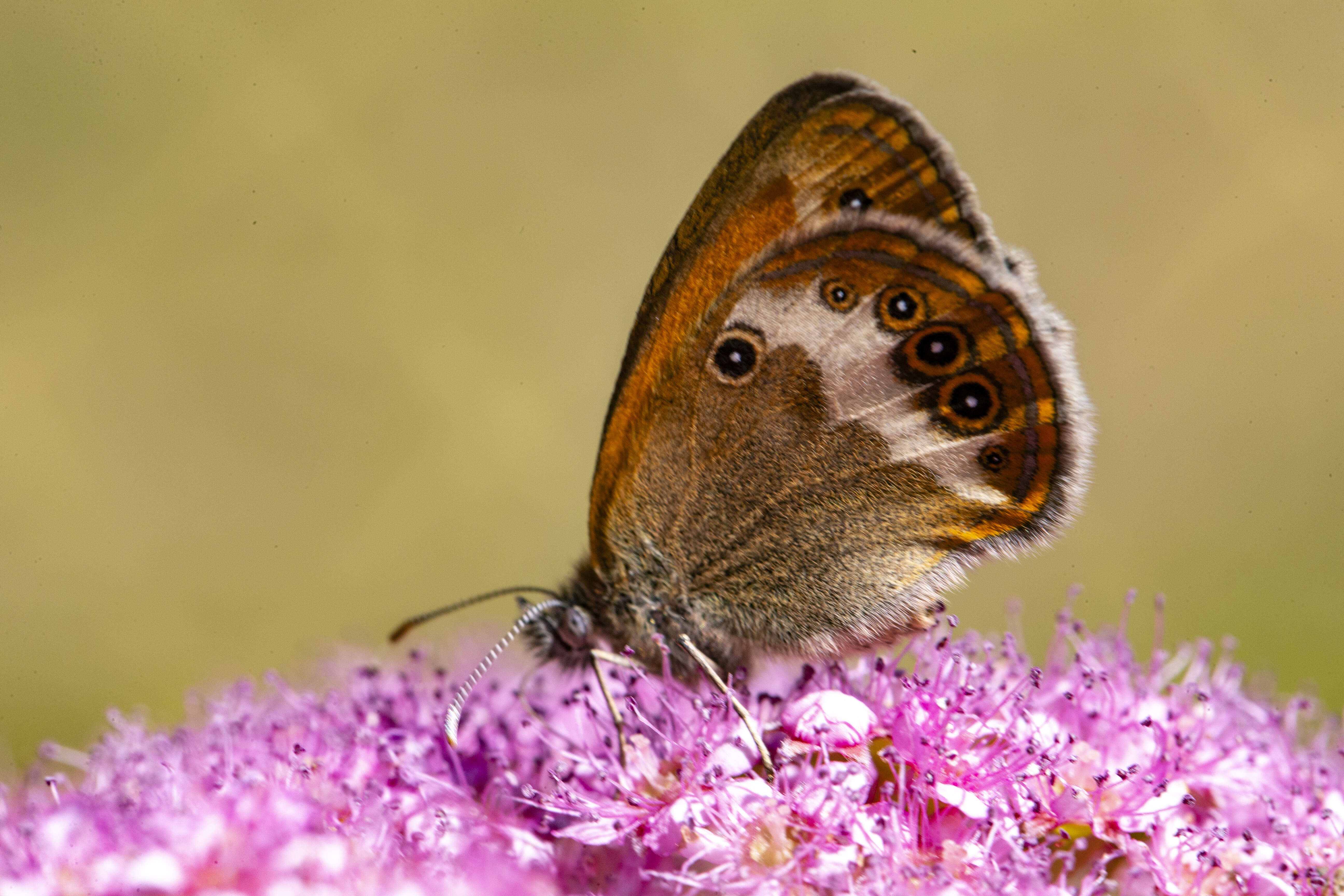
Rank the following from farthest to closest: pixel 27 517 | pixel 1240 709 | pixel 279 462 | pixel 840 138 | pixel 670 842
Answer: pixel 279 462
pixel 27 517
pixel 1240 709
pixel 840 138
pixel 670 842

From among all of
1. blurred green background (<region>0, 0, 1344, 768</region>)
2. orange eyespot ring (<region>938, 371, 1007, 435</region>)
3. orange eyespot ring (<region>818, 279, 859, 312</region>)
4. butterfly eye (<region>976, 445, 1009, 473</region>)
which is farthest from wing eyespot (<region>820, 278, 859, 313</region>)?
blurred green background (<region>0, 0, 1344, 768</region>)

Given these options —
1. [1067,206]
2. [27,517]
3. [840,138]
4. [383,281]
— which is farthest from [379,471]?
[840,138]

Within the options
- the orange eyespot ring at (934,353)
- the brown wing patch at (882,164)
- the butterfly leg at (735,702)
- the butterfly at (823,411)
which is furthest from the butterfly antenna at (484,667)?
the brown wing patch at (882,164)

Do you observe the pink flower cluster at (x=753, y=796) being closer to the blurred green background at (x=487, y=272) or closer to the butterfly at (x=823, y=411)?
the butterfly at (x=823, y=411)

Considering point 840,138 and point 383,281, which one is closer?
point 840,138

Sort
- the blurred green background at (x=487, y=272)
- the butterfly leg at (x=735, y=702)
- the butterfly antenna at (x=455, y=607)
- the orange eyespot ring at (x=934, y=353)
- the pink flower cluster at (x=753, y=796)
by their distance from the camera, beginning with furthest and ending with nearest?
the blurred green background at (x=487, y=272) < the butterfly antenna at (x=455, y=607) < the orange eyespot ring at (x=934, y=353) < the butterfly leg at (x=735, y=702) < the pink flower cluster at (x=753, y=796)

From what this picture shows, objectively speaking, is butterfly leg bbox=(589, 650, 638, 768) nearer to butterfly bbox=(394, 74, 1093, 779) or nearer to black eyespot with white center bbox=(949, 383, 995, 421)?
butterfly bbox=(394, 74, 1093, 779)

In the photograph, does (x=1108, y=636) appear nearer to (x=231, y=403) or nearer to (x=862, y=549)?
(x=862, y=549)

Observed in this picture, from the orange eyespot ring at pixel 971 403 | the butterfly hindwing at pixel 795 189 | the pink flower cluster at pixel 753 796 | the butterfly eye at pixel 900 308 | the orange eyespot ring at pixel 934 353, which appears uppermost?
the butterfly hindwing at pixel 795 189
